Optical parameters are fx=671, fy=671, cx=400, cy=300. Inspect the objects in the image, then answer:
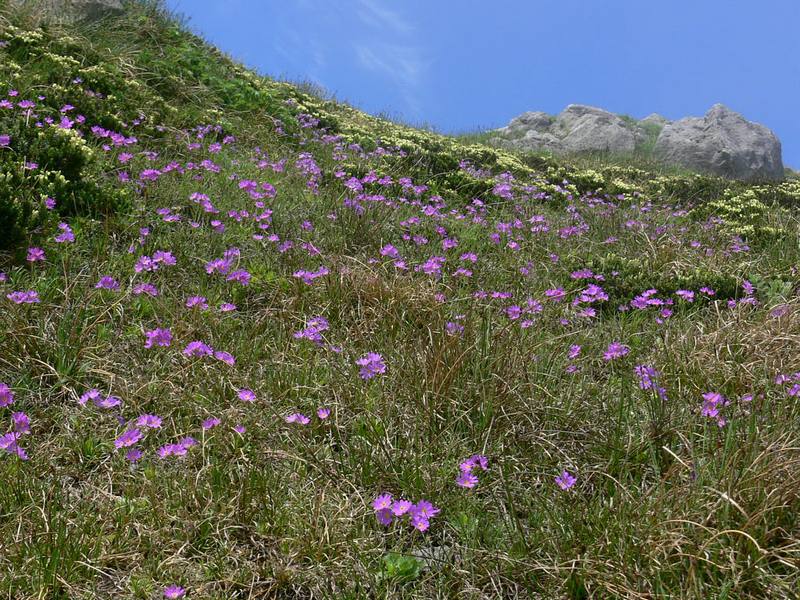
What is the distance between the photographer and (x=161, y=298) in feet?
14.3

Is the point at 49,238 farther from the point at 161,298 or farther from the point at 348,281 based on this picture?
the point at 348,281

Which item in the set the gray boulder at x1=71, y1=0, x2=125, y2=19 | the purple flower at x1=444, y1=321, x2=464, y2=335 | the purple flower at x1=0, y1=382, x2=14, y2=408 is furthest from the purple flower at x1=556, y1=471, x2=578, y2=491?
the gray boulder at x1=71, y1=0, x2=125, y2=19

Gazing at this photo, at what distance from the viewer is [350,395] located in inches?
143

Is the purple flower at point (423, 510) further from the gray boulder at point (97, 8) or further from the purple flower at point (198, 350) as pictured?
the gray boulder at point (97, 8)

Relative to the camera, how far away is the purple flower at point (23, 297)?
3893 millimetres

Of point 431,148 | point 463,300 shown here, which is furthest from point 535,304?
point 431,148

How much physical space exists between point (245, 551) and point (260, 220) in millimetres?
3460

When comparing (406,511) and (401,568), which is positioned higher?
(406,511)

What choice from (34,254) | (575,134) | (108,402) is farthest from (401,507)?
(575,134)

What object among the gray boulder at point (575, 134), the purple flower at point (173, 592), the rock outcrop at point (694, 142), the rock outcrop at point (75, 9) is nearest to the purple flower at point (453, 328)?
the purple flower at point (173, 592)

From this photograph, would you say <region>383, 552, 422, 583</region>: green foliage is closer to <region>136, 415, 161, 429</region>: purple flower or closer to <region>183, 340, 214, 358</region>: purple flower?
<region>136, 415, 161, 429</region>: purple flower

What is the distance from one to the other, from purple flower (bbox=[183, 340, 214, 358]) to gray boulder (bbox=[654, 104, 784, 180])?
19199mm

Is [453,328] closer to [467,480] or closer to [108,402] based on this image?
[467,480]

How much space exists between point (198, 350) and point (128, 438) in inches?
29.1
